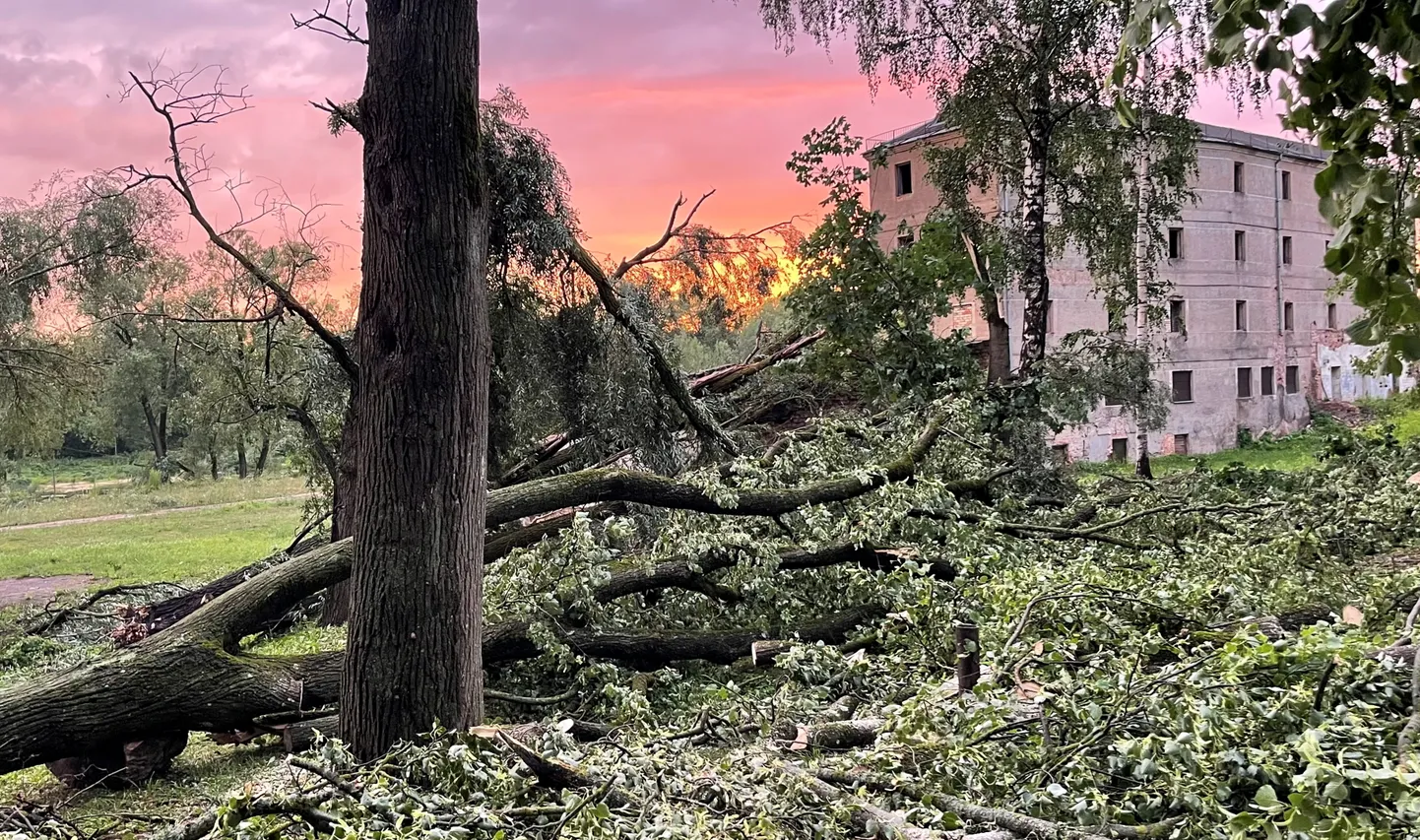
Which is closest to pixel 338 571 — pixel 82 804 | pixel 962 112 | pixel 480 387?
pixel 82 804

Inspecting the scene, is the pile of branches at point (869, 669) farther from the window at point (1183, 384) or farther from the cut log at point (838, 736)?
the window at point (1183, 384)

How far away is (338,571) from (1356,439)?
8.33 meters

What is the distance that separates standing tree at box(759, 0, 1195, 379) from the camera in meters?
8.88

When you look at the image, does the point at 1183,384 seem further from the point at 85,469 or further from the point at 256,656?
the point at 85,469

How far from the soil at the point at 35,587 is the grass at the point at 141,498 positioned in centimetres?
702

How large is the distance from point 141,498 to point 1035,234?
26.0 meters

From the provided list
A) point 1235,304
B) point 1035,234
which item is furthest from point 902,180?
point 1035,234

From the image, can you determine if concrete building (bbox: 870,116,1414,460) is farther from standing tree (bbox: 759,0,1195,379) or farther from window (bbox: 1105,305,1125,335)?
standing tree (bbox: 759,0,1195,379)

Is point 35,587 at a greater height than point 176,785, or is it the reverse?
point 176,785

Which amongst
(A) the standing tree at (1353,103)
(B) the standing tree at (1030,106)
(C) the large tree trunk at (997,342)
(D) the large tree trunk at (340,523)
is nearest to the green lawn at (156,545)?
(D) the large tree trunk at (340,523)

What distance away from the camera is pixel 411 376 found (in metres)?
3.16

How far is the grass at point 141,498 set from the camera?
74.4ft

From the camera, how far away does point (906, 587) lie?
482 centimetres

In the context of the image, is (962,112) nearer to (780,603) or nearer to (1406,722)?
(780,603)
